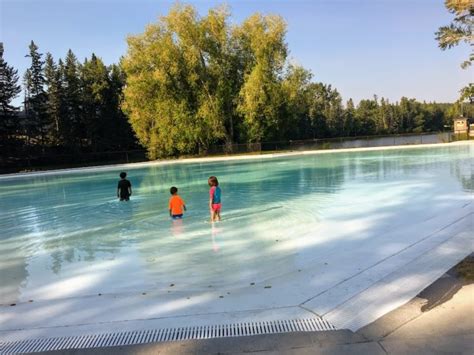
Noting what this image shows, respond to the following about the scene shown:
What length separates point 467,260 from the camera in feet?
16.1

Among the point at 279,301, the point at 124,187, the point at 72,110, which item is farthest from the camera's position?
the point at 72,110

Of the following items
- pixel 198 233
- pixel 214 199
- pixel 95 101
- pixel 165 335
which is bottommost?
pixel 198 233

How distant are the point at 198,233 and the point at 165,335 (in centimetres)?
508

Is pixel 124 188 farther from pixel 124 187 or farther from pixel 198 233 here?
pixel 198 233

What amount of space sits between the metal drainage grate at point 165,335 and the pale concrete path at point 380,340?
0.41 feet

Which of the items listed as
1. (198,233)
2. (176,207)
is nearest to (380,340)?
(198,233)

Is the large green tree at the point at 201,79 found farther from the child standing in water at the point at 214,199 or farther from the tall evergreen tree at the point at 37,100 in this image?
the child standing in water at the point at 214,199

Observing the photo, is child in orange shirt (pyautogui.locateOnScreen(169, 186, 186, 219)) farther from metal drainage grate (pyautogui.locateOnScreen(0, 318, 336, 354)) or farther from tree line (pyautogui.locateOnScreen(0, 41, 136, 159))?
tree line (pyautogui.locateOnScreen(0, 41, 136, 159))

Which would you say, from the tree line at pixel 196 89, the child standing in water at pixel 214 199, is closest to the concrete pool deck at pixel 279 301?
the child standing in water at pixel 214 199

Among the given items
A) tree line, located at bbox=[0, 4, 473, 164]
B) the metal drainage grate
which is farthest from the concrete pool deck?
tree line, located at bbox=[0, 4, 473, 164]

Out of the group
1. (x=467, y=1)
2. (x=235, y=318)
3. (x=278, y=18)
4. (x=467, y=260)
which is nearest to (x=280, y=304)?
(x=235, y=318)

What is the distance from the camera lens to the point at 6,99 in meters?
44.2

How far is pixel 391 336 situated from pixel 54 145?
48.4 meters

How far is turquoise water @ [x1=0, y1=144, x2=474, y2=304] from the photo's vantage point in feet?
19.3
